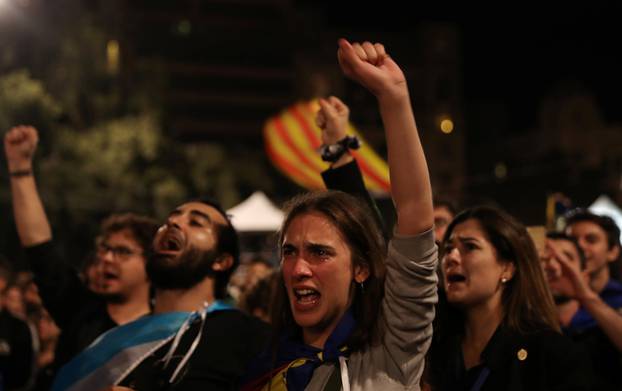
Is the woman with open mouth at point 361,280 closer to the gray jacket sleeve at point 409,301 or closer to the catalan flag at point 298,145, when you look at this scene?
the gray jacket sleeve at point 409,301

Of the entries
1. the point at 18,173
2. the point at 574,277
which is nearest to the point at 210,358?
the point at 18,173

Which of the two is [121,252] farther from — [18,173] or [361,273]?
[361,273]

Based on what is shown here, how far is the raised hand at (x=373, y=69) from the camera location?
2.48 metres

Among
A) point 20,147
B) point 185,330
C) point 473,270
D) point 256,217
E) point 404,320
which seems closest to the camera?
point 404,320

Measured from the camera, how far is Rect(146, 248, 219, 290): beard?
13.0ft

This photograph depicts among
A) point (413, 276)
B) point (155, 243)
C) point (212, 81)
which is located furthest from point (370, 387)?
point (212, 81)

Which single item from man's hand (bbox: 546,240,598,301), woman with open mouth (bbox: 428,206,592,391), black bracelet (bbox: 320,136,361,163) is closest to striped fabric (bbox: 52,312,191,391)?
black bracelet (bbox: 320,136,361,163)

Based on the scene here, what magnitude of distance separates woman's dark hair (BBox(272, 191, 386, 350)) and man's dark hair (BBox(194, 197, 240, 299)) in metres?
1.16

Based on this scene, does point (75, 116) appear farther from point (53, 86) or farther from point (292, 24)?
point (292, 24)

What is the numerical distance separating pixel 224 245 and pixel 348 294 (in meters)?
1.41

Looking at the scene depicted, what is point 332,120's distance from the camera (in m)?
3.98

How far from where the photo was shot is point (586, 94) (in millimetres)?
54156

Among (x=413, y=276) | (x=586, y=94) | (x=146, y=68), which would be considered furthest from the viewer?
(x=586, y=94)

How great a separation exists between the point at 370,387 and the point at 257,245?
25.6m
